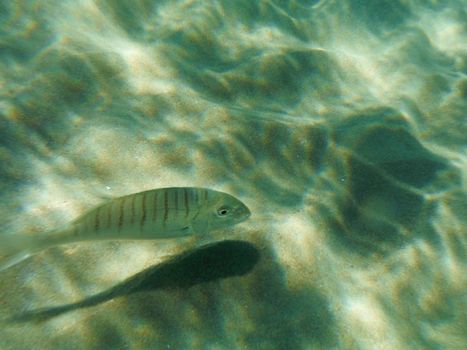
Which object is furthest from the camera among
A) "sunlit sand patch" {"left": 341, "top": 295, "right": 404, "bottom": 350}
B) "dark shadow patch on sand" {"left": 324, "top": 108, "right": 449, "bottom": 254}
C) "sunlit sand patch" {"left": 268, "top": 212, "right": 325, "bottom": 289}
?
"dark shadow patch on sand" {"left": 324, "top": 108, "right": 449, "bottom": 254}

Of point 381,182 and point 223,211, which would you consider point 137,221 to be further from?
point 381,182

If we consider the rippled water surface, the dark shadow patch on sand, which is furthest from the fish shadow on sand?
the dark shadow patch on sand

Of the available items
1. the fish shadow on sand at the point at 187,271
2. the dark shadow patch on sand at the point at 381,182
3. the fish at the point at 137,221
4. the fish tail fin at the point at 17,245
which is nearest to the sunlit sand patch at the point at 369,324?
the dark shadow patch on sand at the point at 381,182

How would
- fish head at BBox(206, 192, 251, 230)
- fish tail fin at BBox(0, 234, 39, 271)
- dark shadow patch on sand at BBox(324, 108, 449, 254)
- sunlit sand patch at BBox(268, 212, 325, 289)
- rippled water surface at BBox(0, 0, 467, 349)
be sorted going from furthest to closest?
dark shadow patch on sand at BBox(324, 108, 449, 254) < sunlit sand patch at BBox(268, 212, 325, 289) < rippled water surface at BBox(0, 0, 467, 349) < fish head at BBox(206, 192, 251, 230) < fish tail fin at BBox(0, 234, 39, 271)

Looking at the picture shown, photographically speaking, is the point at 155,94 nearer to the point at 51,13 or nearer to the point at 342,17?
the point at 51,13

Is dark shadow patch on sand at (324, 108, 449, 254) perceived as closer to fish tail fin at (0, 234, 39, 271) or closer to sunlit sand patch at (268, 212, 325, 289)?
sunlit sand patch at (268, 212, 325, 289)

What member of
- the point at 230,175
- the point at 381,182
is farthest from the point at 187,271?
the point at 381,182

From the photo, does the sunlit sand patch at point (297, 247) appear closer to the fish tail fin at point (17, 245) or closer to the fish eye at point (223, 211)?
the fish eye at point (223, 211)
